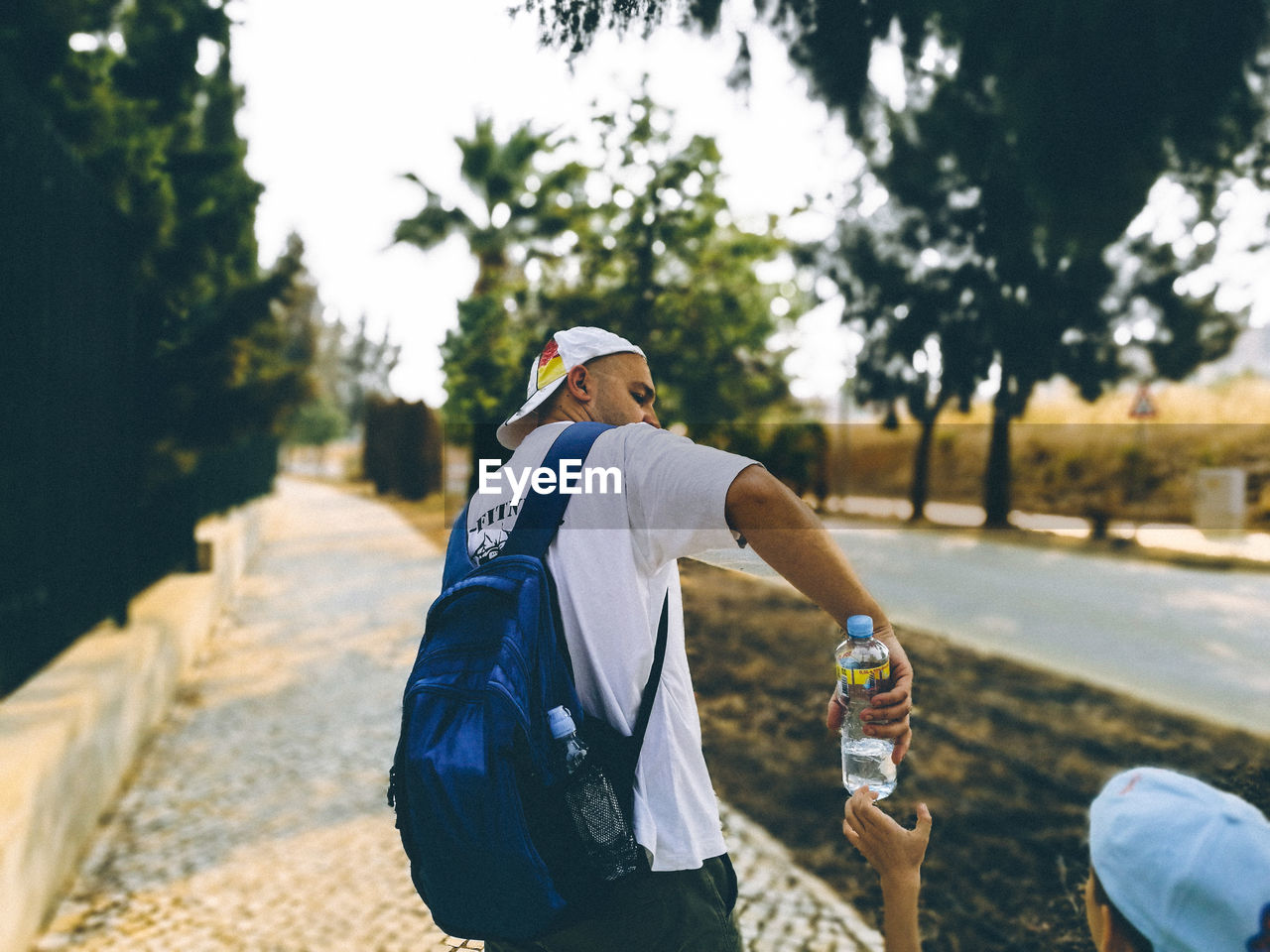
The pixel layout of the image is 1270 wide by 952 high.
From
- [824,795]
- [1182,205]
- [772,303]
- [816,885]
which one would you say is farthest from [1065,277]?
[772,303]

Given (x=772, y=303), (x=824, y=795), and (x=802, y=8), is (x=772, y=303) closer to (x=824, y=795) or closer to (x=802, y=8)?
(x=824, y=795)

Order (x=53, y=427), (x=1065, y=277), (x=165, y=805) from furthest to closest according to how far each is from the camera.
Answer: (x=53, y=427)
(x=165, y=805)
(x=1065, y=277)

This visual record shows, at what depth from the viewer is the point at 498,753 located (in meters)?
1.34

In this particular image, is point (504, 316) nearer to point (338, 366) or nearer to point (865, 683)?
point (865, 683)

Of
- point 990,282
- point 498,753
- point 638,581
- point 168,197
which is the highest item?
point 168,197

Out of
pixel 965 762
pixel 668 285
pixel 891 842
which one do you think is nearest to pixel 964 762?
pixel 965 762

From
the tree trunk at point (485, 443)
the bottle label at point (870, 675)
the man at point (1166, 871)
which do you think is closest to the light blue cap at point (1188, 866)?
the man at point (1166, 871)

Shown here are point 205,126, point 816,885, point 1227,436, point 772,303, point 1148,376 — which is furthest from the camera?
point 1227,436

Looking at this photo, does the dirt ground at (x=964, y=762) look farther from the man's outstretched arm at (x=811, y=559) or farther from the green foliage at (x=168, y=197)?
the green foliage at (x=168, y=197)

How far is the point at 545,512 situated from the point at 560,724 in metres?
0.34

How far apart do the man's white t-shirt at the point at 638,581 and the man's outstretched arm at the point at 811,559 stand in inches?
1.9

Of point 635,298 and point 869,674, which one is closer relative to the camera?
point 869,674

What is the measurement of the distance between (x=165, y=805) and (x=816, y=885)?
3.32 m

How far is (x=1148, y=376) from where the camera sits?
343 cm
